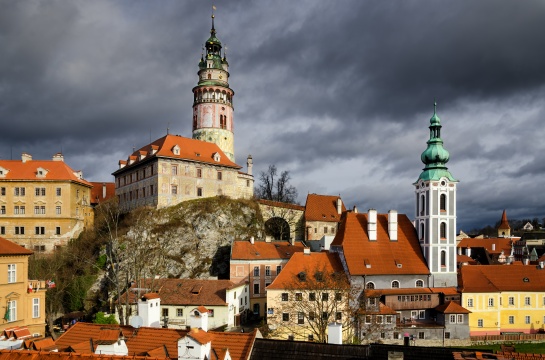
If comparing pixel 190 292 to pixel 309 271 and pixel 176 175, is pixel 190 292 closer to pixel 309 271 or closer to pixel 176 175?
pixel 309 271

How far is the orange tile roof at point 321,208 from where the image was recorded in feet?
196

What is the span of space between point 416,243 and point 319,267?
452 inches

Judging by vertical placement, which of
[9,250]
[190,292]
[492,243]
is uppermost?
[9,250]

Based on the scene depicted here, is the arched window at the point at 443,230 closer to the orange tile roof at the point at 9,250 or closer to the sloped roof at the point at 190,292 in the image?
the sloped roof at the point at 190,292

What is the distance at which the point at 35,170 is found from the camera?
58.3m

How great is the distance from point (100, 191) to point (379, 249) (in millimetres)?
45950

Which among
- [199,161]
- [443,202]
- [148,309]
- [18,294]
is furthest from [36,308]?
[443,202]

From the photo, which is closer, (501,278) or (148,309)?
(148,309)

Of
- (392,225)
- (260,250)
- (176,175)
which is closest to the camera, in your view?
(392,225)

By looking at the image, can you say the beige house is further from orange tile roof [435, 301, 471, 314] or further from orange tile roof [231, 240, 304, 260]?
orange tile roof [435, 301, 471, 314]

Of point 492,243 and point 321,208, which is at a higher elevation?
point 321,208

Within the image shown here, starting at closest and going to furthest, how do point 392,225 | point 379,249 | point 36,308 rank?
1. point 36,308
2. point 379,249
3. point 392,225

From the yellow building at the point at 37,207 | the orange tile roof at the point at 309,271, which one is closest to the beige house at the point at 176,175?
the yellow building at the point at 37,207

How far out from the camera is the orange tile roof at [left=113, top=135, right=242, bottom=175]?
56.9m
